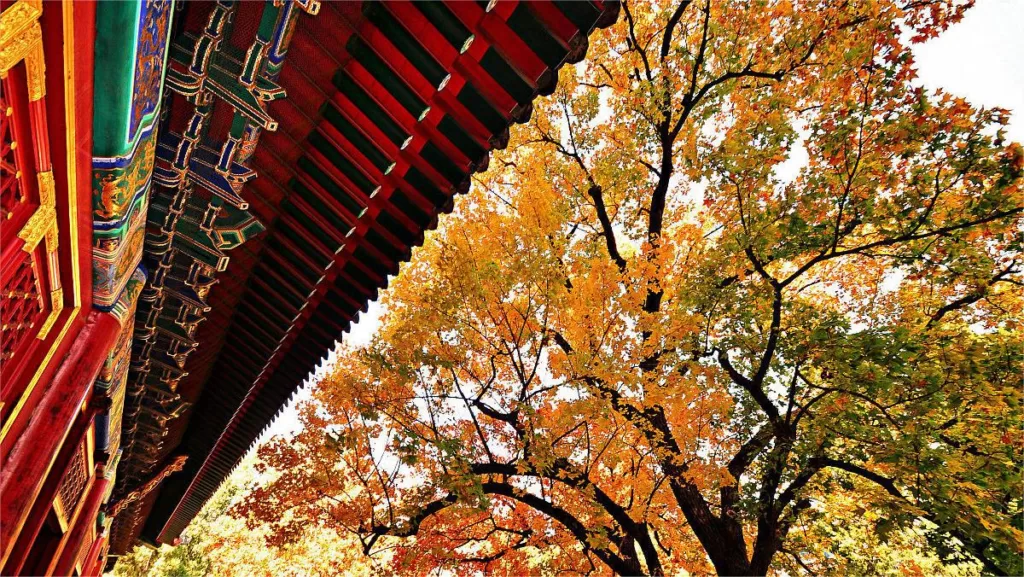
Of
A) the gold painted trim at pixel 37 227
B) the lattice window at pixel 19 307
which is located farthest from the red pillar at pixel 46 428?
the gold painted trim at pixel 37 227

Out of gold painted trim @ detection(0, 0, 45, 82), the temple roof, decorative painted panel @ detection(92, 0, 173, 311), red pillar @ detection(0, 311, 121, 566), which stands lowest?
red pillar @ detection(0, 311, 121, 566)

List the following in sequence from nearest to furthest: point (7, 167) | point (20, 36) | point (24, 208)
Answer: point (20, 36) → point (7, 167) → point (24, 208)

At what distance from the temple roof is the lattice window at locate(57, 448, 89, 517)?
6.58 feet

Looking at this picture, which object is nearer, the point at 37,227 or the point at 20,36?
the point at 20,36

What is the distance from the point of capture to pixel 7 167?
2.18 meters

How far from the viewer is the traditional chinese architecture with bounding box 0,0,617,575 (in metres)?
2.42

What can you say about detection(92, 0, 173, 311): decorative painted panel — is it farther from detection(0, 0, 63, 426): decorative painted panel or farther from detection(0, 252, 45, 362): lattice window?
detection(0, 252, 45, 362): lattice window

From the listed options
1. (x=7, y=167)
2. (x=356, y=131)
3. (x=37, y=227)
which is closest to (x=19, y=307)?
(x=37, y=227)

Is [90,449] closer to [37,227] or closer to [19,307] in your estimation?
[19,307]

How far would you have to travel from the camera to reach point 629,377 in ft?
23.0

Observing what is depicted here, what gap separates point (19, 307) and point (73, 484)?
189 inches

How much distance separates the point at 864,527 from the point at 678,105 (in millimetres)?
10140

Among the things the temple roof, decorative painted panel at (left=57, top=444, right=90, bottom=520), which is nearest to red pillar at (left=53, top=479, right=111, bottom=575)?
decorative painted panel at (left=57, top=444, right=90, bottom=520)

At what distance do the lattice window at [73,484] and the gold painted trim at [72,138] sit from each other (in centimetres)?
320
